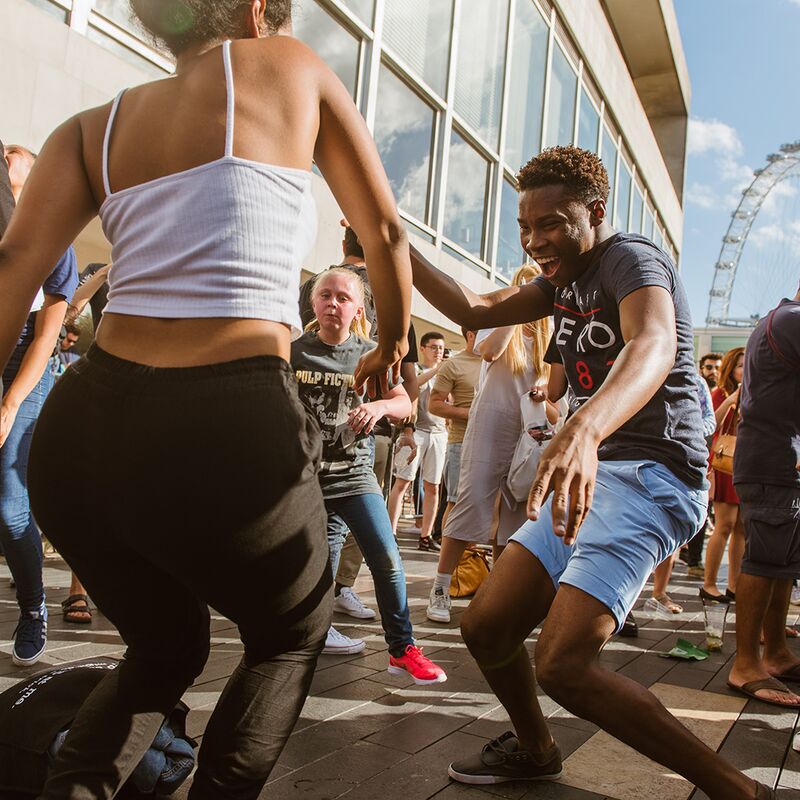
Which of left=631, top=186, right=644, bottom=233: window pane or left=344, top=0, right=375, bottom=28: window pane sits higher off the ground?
left=631, top=186, right=644, bottom=233: window pane

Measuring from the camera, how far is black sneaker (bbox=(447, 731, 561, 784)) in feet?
8.28

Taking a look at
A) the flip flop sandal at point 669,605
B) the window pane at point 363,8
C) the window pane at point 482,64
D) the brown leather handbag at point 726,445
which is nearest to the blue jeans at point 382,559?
the flip flop sandal at point 669,605

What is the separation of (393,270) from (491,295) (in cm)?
150

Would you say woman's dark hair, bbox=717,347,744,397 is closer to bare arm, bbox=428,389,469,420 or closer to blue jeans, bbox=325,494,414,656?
bare arm, bbox=428,389,469,420

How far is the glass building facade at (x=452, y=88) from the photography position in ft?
36.6

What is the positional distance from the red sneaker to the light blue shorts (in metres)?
1.37

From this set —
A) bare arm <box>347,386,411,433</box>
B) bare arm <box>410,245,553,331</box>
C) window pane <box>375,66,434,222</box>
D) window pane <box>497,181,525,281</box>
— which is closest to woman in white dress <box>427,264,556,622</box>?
bare arm <box>347,386,411,433</box>

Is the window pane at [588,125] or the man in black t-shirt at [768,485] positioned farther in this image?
the window pane at [588,125]

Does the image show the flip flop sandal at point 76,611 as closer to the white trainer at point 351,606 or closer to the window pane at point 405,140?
the white trainer at point 351,606

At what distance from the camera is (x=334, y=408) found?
3.83 metres

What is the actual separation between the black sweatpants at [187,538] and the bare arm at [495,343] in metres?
3.57

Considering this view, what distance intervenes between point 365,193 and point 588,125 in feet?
75.4

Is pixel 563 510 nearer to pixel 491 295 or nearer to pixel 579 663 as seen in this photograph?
pixel 579 663

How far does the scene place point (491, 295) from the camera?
10.1 ft
